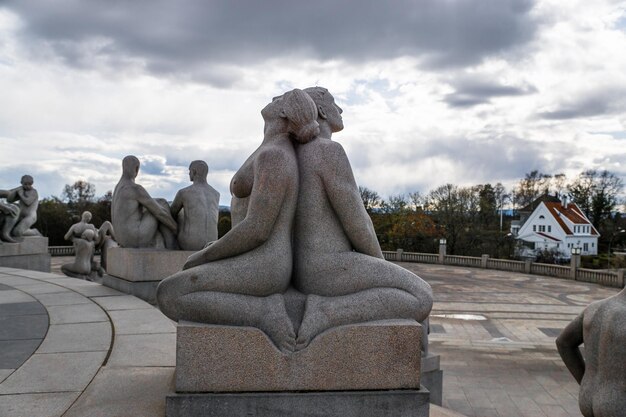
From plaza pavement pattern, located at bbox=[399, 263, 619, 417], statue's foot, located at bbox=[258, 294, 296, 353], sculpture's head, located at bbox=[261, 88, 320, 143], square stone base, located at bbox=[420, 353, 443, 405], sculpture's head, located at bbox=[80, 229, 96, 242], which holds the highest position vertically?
sculpture's head, located at bbox=[261, 88, 320, 143]

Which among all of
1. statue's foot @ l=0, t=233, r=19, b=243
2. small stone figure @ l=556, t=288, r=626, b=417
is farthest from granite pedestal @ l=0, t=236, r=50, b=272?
small stone figure @ l=556, t=288, r=626, b=417

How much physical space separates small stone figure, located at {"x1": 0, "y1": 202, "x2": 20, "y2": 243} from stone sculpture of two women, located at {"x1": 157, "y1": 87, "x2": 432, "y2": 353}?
42.6 ft

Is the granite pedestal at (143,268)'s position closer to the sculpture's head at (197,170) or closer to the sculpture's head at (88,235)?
the sculpture's head at (197,170)

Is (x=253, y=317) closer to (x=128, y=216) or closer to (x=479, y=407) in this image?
(x=128, y=216)

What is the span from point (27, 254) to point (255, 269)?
1357cm

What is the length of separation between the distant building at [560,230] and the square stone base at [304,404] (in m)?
49.7

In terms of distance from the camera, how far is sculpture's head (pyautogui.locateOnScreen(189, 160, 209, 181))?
8773mm

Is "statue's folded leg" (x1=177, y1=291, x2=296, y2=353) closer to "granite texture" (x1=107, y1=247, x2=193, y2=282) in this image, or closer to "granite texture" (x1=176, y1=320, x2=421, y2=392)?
"granite texture" (x1=176, y1=320, x2=421, y2=392)

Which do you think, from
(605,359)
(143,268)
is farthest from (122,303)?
Answer: (605,359)

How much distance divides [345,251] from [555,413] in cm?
635

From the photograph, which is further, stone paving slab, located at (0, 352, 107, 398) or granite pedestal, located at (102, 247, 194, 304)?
granite pedestal, located at (102, 247, 194, 304)

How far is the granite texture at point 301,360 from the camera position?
337 cm

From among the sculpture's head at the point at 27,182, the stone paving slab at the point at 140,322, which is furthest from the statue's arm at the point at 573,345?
the sculpture's head at the point at 27,182

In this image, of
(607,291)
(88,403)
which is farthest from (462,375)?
(607,291)
